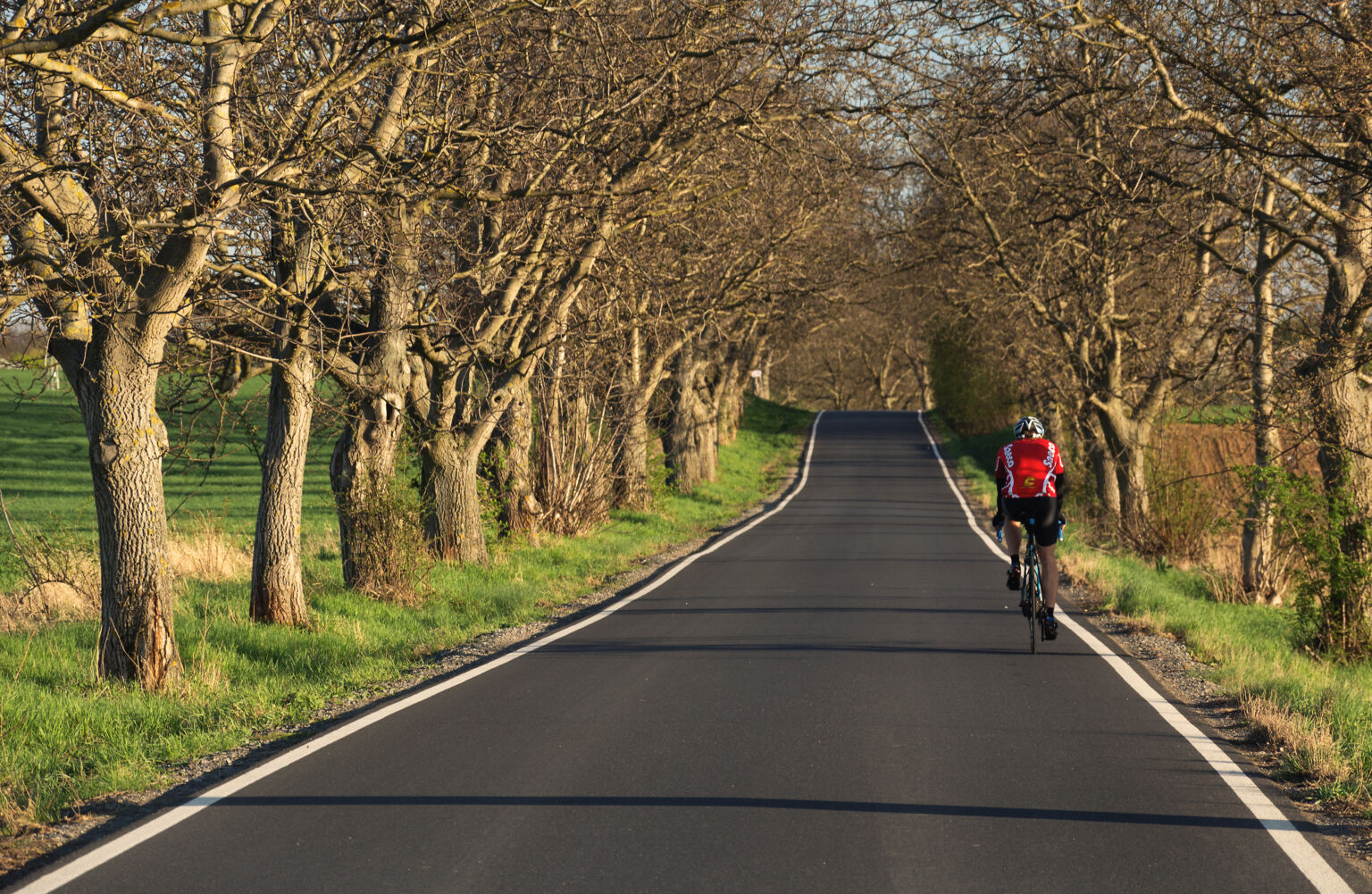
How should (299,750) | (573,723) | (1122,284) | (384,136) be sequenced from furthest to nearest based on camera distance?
(1122,284), (384,136), (573,723), (299,750)

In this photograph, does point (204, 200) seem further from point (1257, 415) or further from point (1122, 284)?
point (1122, 284)

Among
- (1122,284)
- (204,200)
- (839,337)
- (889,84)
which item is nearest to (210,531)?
(204,200)

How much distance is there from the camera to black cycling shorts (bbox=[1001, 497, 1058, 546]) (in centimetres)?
1027

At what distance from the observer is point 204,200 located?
27.8 ft

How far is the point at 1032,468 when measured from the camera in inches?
406

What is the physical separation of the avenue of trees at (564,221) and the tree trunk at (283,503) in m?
0.04

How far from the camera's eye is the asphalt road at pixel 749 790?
497cm

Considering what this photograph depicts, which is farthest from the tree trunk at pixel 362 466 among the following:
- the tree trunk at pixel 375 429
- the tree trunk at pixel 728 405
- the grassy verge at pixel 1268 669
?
the tree trunk at pixel 728 405

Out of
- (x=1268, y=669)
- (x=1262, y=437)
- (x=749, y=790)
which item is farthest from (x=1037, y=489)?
(x=1262, y=437)

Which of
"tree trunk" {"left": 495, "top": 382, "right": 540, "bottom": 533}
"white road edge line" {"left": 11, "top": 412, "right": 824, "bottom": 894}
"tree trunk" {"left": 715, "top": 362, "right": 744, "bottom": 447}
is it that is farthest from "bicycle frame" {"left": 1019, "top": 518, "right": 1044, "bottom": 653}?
"tree trunk" {"left": 715, "top": 362, "right": 744, "bottom": 447}

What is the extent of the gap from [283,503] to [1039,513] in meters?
6.85

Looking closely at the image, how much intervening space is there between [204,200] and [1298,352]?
10.8 metres

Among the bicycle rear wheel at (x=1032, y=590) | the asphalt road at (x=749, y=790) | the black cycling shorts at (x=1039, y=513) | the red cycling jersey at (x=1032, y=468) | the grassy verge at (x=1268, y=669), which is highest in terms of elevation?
the red cycling jersey at (x=1032, y=468)

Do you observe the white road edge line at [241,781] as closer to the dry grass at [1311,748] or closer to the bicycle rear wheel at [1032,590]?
the bicycle rear wheel at [1032,590]
